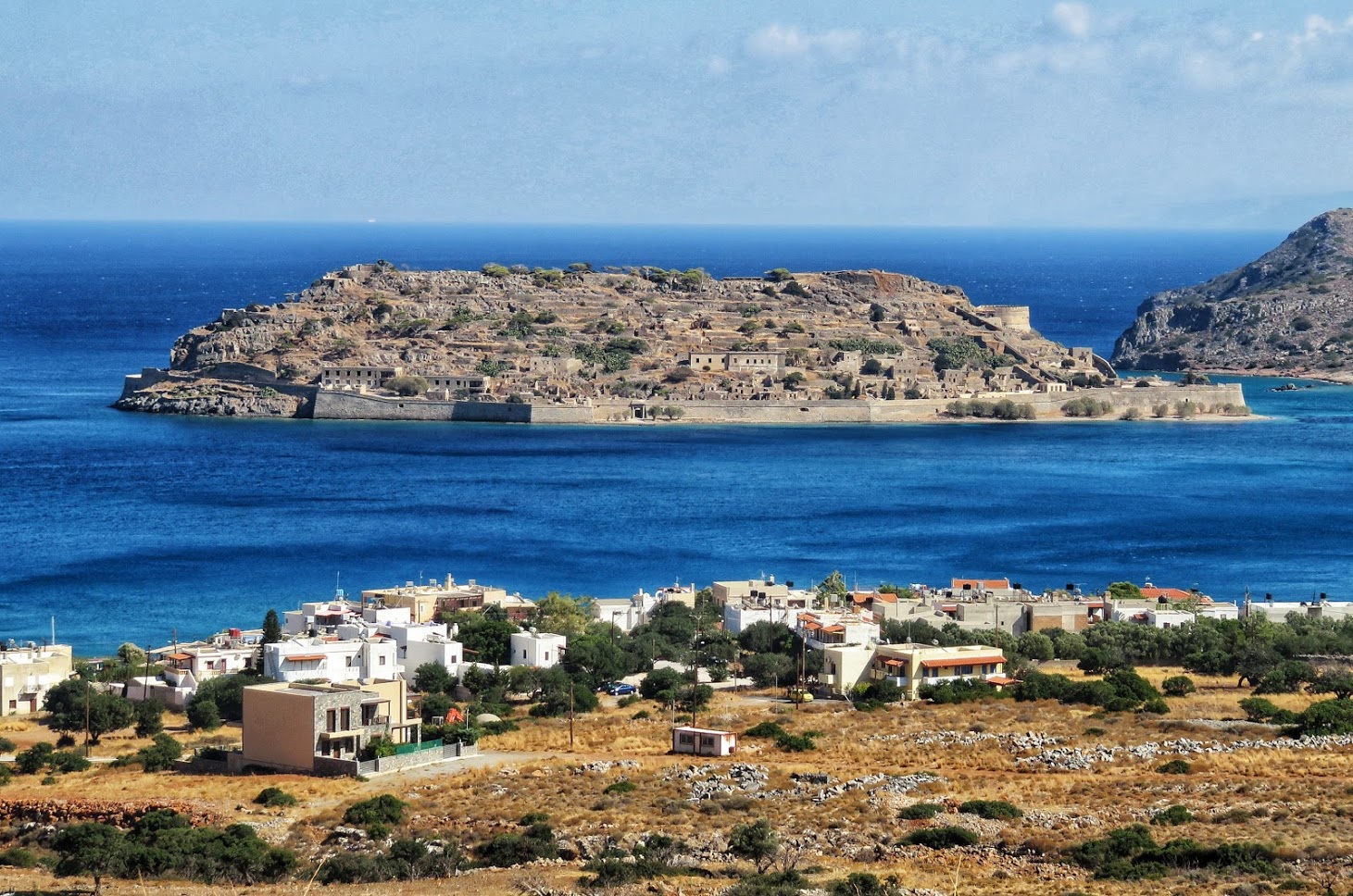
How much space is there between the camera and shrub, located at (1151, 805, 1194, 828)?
80.9 ft

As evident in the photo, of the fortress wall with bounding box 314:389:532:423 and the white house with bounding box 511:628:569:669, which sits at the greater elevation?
the fortress wall with bounding box 314:389:532:423

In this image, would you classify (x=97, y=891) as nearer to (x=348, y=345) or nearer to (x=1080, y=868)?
(x=1080, y=868)

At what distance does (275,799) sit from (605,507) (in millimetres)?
36405

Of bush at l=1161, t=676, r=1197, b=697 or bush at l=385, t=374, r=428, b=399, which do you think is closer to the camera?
bush at l=1161, t=676, r=1197, b=697

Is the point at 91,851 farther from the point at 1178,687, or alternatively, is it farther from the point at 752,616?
the point at 752,616

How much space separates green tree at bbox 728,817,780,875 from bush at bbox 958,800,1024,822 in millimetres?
2411

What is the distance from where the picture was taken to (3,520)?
5950 cm

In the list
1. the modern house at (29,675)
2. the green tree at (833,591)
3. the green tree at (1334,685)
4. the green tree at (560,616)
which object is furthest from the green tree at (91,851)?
the green tree at (833,591)

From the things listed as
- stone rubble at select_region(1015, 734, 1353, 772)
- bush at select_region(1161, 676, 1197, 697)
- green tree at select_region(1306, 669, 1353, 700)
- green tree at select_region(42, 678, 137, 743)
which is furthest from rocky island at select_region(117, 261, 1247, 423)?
stone rubble at select_region(1015, 734, 1353, 772)

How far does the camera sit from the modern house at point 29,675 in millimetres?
34656

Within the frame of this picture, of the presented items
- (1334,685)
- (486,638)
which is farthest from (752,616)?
(1334,685)

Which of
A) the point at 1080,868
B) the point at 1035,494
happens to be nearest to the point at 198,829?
the point at 1080,868

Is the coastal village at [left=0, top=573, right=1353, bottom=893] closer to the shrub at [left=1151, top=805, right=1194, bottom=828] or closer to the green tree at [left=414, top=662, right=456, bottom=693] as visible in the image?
the green tree at [left=414, top=662, right=456, bottom=693]

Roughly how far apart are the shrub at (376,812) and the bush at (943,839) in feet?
18.3
